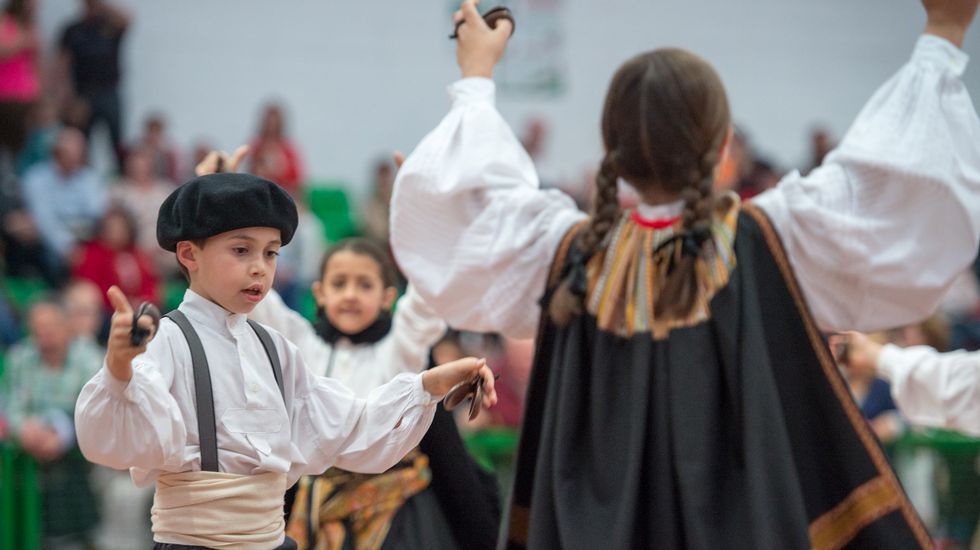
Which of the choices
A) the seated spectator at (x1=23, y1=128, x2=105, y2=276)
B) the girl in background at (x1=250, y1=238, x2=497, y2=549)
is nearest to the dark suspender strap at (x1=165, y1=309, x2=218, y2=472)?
the girl in background at (x1=250, y1=238, x2=497, y2=549)

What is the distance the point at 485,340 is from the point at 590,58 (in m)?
6.17

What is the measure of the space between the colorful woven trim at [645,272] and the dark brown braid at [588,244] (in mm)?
41

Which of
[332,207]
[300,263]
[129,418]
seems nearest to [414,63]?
[332,207]

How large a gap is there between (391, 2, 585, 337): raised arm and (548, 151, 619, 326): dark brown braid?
0.35 ft

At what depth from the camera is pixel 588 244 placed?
10.2ft

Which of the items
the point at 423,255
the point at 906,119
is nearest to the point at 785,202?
the point at 906,119

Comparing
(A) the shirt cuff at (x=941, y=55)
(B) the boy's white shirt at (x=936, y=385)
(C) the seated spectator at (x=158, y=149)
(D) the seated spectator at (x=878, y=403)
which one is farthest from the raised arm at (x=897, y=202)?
(C) the seated spectator at (x=158, y=149)

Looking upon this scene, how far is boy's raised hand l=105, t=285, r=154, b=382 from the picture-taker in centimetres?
251

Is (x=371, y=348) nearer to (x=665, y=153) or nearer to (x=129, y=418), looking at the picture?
(x=665, y=153)

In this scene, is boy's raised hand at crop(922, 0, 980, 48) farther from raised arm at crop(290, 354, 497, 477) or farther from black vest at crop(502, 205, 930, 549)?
raised arm at crop(290, 354, 497, 477)

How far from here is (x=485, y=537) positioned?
4.18m

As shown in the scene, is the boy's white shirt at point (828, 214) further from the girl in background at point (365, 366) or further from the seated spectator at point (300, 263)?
the seated spectator at point (300, 263)

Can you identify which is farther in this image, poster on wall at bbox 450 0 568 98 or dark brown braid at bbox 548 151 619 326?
poster on wall at bbox 450 0 568 98

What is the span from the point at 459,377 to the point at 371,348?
5.06 ft
